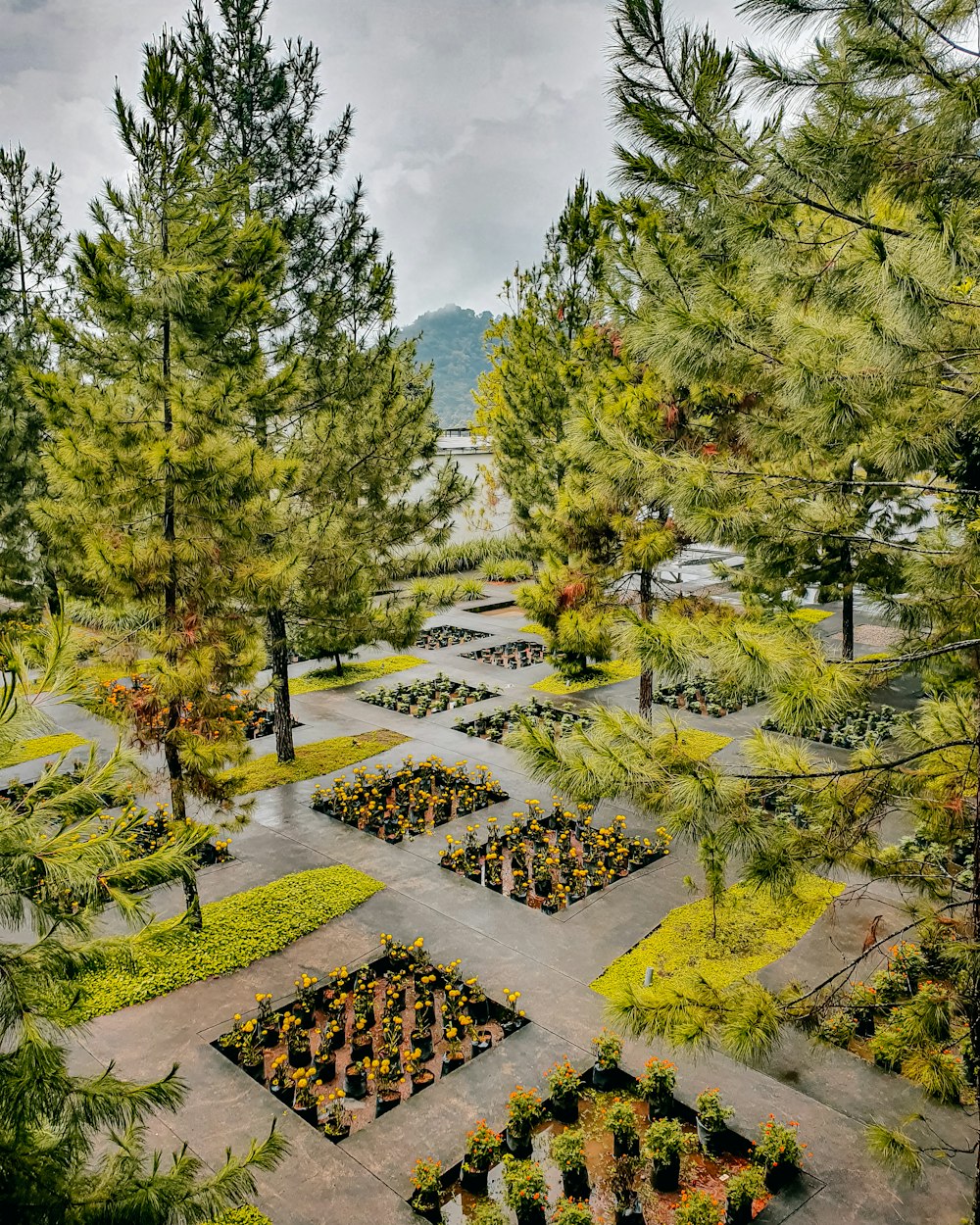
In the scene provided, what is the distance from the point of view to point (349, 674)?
17141 millimetres

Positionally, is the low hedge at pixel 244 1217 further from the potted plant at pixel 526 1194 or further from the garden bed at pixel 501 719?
the garden bed at pixel 501 719

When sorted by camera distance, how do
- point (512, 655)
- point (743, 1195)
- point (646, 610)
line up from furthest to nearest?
1. point (512, 655)
2. point (646, 610)
3. point (743, 1195)

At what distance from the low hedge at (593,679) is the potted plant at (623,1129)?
1045cm

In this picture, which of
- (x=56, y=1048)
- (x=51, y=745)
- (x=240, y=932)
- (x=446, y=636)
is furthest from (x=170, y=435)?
(x=446, y=636)

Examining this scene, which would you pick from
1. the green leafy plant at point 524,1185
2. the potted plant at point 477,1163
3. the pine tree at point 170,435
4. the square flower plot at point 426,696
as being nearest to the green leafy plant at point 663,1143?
the green leafy plant at point 524,1185

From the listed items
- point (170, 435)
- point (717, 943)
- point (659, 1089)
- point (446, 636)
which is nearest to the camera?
point (659, 1089)

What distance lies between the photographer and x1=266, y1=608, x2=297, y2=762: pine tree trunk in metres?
11.3

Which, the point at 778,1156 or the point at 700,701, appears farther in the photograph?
the point at 700,701

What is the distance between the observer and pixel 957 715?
475 centimetres

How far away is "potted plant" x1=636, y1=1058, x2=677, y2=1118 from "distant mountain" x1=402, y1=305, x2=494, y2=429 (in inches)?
3197

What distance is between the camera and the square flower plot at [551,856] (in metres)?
8.50

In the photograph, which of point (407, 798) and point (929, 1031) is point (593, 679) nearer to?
point (407, 798)

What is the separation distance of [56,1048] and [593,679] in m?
14.1

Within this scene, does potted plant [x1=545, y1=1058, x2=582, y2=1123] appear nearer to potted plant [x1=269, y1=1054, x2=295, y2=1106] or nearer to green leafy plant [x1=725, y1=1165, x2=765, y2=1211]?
green leafy plant [x1=725, y1=1165, x2=765, y2=1211]
